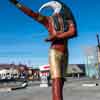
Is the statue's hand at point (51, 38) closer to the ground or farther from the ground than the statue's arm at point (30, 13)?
closer to the ground

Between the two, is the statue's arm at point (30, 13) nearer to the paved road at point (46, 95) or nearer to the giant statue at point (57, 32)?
the giant statue at point (57, 32)

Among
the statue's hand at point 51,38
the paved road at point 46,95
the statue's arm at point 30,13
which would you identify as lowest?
the paved road at point 46,95

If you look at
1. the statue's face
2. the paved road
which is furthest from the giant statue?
the paved road

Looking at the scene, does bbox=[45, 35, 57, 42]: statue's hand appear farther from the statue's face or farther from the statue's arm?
the statue's face

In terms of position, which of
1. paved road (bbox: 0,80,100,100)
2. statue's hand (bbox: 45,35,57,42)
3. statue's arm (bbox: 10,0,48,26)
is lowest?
paved road (bbox: 0,80,100,100)

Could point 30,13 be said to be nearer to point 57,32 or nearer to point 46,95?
point 57,32

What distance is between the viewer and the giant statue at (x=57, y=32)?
7785 millimetres

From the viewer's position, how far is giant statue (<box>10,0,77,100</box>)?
7.79 meters

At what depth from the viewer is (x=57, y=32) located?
7848 millimetres

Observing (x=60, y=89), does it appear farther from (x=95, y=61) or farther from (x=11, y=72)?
(x=11, y=72)

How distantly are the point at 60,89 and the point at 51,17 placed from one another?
5.08 ft

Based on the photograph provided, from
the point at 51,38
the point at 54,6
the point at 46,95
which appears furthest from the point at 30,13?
the point at 46,95

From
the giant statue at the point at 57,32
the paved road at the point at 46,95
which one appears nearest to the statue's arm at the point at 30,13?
the giant statue at the point at 57,32

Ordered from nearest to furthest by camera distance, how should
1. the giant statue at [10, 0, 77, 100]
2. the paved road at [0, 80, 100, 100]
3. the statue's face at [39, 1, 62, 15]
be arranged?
the giant statue at [10, 0, 77, 100], the statue's face at [39, 1, 62, 15], the paved road at [0, 80, 100, 100]
